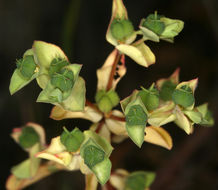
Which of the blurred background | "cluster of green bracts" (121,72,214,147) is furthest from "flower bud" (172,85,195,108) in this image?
the blurred background

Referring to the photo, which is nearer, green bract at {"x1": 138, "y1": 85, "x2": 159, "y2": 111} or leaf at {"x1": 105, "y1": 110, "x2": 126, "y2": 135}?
green bract at {"x1": 138, "y1": 85, "x2": 159, "y2": 111}

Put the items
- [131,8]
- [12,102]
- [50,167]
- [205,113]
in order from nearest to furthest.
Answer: [205,113] < [50,167] < [12,102] < [131,8]

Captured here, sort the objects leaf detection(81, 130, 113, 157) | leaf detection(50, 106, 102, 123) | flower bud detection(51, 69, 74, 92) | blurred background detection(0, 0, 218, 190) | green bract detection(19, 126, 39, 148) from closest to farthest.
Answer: flower bud detection(51, 69, 74, 92), leaf detection(81, 130, 113, 157), leaf detection(50, 106, 102, 123), green bract detection(19, 126, 39, 148), blurred background detection(0, 0, 218, 190)

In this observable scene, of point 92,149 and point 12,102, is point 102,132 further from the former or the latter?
point 12,102

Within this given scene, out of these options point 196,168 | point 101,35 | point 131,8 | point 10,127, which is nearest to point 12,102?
point 10,127

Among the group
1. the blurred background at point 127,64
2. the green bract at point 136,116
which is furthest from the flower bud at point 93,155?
the blurred background at point 127,64

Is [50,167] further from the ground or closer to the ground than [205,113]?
closer to the ground

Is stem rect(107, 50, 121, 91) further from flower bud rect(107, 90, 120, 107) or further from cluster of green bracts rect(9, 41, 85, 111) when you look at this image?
cluster of green bracts rect(9, 41, 85, 111)
